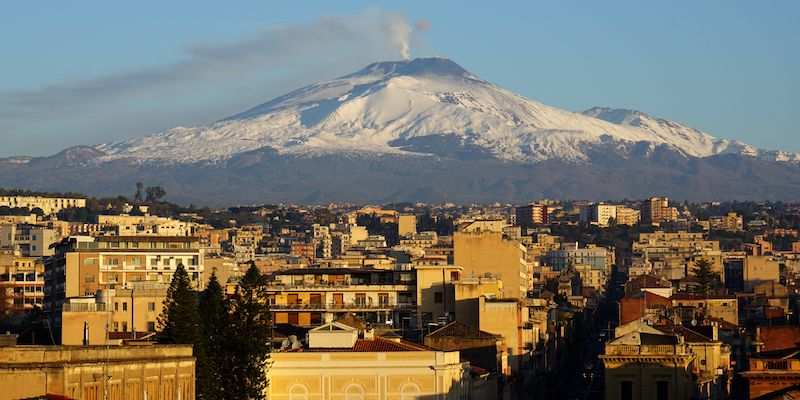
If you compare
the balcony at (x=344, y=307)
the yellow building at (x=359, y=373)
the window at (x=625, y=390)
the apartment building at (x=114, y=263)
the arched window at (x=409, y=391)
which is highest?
the apartment building at (x=114, y=263)

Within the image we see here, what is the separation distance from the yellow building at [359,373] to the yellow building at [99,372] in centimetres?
733

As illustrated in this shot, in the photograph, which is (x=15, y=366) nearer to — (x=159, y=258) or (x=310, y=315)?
(x=310, y=315)

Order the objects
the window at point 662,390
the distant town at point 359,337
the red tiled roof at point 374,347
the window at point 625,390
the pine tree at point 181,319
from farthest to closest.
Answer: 1. the window at point 625,390
2. the window at point 662,390
3. the red tiled roof at point 374,347
4. the pine tree at point 181,319
5. the distant town at point 359,337

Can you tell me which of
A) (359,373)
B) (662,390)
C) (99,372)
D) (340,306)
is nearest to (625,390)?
(662,390)

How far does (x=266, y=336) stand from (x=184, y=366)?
28.3 ft

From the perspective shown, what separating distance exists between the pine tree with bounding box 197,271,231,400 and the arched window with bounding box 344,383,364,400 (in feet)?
13.8

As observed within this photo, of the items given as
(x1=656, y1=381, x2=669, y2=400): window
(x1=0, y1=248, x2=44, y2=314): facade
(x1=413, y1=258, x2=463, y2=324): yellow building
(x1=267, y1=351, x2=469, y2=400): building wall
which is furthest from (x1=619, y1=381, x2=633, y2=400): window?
(x1=0, y1=248, x2=44, y2=314): facade

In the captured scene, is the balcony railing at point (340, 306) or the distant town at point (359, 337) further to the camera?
the balcony railing at point (340, 306)

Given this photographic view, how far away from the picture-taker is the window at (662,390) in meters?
80.3

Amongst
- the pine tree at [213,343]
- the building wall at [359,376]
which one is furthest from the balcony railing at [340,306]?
the building wall at [359,376]

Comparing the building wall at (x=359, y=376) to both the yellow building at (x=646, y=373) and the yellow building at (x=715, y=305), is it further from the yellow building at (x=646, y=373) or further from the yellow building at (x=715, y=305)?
the yellow building at (x=715, y=305)

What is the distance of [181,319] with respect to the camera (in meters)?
73.7

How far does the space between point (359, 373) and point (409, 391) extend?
1639 millimetres

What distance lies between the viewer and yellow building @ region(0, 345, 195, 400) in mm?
51250
